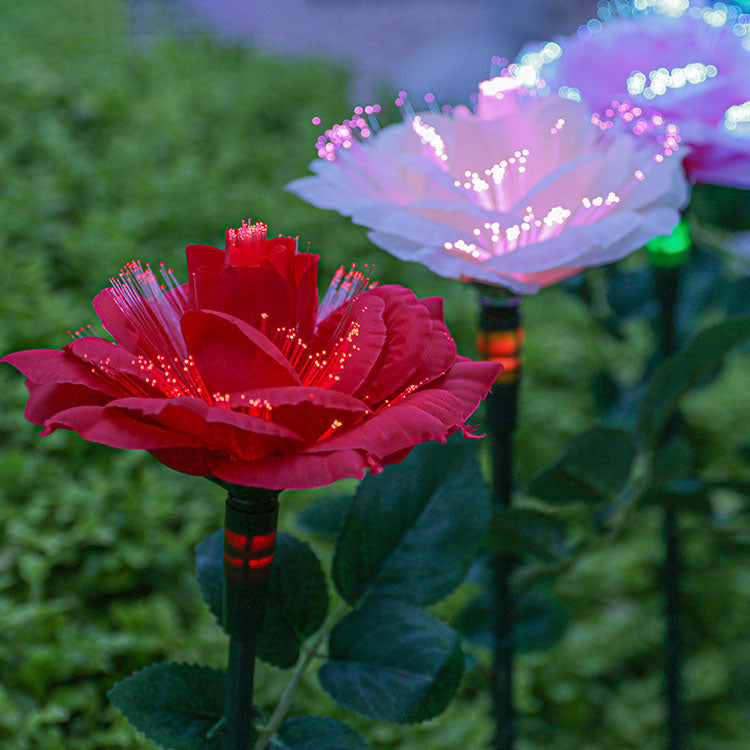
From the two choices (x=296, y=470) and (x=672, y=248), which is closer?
(x=296, y=470)

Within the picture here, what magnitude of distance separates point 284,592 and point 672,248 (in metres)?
0.55

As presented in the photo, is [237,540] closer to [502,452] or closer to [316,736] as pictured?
[316,736]

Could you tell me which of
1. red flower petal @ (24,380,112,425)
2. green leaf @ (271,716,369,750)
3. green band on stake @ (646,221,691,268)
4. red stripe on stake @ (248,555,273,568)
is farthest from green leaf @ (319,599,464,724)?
green band on stake @ (646,221,691,268)

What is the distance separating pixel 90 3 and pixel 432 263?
2.70 metres

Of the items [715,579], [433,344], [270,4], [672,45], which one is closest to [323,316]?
[433,344]

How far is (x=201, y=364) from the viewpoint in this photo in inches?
15.7

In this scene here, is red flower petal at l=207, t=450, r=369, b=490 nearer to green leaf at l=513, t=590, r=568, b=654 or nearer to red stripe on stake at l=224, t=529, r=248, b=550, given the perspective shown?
red stripe on stake at l=224, t=529, r=248, b=550

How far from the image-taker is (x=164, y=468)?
1.04m

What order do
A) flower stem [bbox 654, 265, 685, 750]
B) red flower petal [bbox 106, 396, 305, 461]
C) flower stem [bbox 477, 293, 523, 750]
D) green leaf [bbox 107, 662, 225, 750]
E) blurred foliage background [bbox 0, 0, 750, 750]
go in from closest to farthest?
red flower petal [bbox 106, 396, 305, 461], green leaf [bbox 107, 662, 225, 750], flower stem [bbox 477, 293, 523, 750], blurred foliage background [bbox 0, 0, 750, 750], flower stem [bbox 654, 265, 685, 750]

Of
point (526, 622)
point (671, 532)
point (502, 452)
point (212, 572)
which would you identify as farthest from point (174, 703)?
point (671, 532)

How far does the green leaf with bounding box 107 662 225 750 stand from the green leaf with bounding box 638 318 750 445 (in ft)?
1.38

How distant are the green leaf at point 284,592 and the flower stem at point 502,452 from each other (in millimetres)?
216

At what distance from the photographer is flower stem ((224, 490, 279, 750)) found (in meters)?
0.41

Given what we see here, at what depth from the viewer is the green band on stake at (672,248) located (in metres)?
0.84
